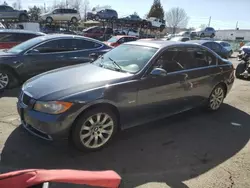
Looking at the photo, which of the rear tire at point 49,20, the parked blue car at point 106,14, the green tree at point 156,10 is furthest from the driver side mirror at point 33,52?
the green tree at point 156,10

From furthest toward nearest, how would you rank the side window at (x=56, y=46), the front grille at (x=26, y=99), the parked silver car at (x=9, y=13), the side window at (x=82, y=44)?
the parked silver car at (x=9, y=13)
the side window at (x=82, y=44)
the side window at (x=56, y=46)
the front grille at (x=26, y=99)

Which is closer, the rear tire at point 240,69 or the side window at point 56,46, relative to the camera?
the side window at point 56,46

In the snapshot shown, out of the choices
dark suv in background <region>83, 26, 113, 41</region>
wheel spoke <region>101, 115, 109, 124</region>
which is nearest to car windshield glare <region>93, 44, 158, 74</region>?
wheel spoke <region>101, 115, 109, 124</region>

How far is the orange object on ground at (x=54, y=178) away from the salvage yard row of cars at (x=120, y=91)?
1.60 meters

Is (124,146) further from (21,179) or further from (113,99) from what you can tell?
(21,179)

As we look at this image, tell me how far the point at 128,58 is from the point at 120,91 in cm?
98

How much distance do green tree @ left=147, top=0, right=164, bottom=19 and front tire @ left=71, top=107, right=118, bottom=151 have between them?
64569 mm

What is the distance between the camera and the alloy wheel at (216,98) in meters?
5.62

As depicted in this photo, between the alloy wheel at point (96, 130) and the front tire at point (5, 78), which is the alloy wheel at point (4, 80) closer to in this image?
the front tire at point (5, 78)

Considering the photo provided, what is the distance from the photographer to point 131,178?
3188 millimetres

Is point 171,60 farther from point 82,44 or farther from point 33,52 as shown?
point 33,52

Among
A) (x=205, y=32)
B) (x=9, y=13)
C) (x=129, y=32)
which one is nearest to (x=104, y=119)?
(x=9, y=13)

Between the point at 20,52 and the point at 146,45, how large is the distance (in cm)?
374

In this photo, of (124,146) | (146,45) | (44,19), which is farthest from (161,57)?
(44,19)
